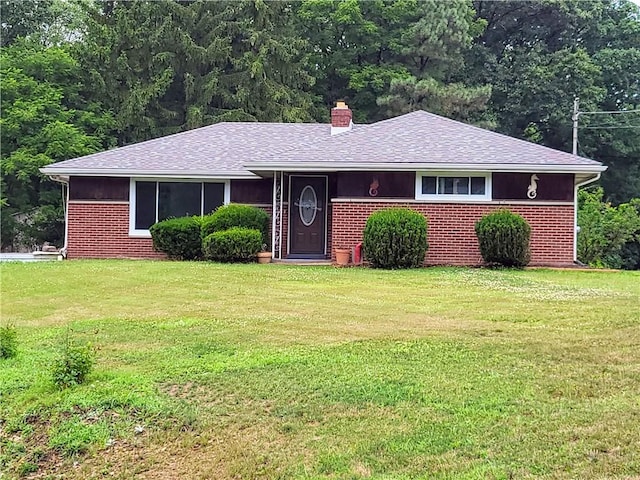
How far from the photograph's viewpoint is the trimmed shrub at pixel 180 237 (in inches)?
611

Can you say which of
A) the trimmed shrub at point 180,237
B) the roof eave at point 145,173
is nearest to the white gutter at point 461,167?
the roof eave at point 145,173

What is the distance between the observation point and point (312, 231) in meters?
16.2

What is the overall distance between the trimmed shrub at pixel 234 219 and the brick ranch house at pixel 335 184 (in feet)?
1.40

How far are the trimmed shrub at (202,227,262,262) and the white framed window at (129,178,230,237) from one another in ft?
7.49

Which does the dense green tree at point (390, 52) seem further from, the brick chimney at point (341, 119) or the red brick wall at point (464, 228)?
the red brick wall at point (464, 228)

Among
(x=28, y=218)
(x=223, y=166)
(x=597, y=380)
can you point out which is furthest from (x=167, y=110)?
(x=597, y=380)

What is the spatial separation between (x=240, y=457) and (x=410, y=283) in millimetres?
7383

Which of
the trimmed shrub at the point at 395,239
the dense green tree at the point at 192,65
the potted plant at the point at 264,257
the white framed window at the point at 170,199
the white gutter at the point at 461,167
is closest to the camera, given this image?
the trimmed shrub at the point at 395,239

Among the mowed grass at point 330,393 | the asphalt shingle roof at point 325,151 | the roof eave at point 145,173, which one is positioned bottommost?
the mowed grass at point 330,393

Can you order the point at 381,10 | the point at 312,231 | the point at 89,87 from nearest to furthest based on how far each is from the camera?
1. the point at 312,231
2. the point at 89,87
3. the point at 381,10

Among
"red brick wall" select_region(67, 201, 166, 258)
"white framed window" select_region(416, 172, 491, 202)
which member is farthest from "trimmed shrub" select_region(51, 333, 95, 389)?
"red brick wall" select_region(67, 201, 166, 258)

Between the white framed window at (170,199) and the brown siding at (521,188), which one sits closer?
the brown siding at (521,188)

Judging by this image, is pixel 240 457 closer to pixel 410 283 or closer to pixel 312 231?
pixel 410 283

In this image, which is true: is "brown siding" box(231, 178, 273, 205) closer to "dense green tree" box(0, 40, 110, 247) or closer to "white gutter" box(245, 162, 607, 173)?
"white gutter" box(245, 162, 607, 173)
